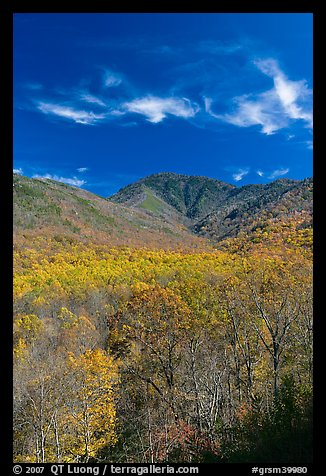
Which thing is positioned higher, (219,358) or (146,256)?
(146,256)

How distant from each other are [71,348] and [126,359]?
1021cm

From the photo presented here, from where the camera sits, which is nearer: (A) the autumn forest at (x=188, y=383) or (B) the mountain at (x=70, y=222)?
(A) the autumn forest at (x=188, y=383)

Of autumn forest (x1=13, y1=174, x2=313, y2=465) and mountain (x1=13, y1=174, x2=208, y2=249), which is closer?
autumn forest (x1=13, y1=174, x2=313, y2=465)

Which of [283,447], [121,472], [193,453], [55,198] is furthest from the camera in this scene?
[55,198]

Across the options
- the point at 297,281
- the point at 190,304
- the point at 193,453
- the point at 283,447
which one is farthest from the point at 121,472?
the point at 190,304

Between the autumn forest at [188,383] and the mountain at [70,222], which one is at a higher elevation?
the mountain at [70,222]

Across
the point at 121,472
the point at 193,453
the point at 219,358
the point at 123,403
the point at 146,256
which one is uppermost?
the point at 146,256

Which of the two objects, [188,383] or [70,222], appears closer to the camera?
[188,383]

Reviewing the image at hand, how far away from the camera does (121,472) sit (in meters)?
3.05

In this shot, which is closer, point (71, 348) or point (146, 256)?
point (71, 348)

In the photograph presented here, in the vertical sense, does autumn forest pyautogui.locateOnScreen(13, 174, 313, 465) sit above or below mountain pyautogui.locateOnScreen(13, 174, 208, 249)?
below

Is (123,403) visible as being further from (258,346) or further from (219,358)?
(258,346)

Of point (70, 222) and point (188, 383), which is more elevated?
point (70, 222)
